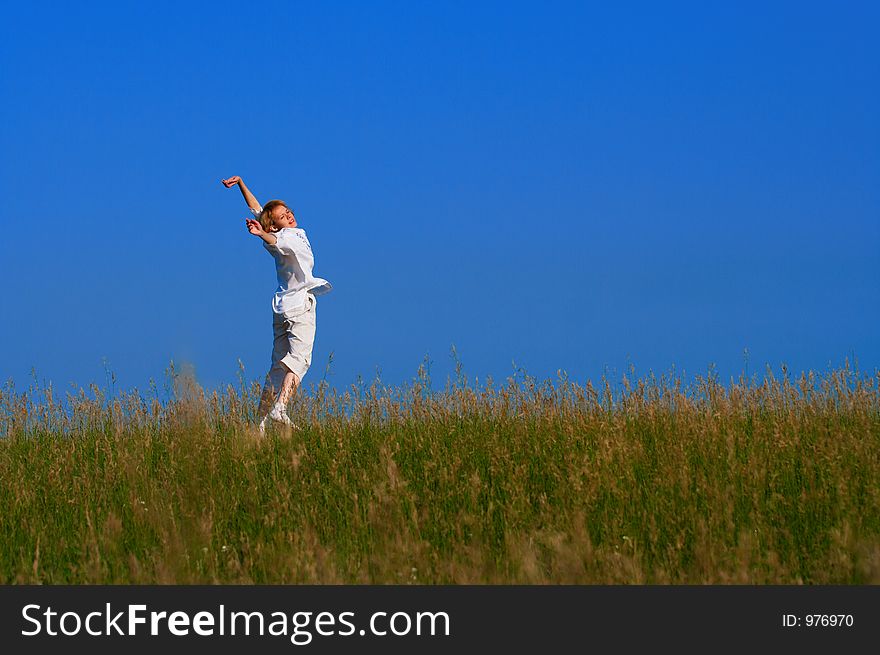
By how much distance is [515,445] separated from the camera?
256 inches

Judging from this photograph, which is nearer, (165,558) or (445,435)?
(165,558)

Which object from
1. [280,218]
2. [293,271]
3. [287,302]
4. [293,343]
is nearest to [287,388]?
[293,343]

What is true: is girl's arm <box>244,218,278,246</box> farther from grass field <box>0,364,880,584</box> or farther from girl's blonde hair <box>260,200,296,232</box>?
grass field <box>0,364,880,584</box>

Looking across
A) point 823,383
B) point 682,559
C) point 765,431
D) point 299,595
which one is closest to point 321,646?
point 299,595

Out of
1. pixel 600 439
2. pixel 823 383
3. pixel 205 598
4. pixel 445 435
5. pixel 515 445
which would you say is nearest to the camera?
pixel 205 598

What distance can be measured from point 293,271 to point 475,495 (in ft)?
12.9

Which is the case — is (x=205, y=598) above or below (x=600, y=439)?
below

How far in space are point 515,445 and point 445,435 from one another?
2.47 feet

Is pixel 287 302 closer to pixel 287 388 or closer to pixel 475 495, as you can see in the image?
pixel 287 388

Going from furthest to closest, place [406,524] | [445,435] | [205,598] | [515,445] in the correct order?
1. [445,435]
2. [515,445]
3. [406,524]
4. [205,598]

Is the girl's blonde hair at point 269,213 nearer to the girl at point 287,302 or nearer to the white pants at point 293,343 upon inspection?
the girl at point 287,302

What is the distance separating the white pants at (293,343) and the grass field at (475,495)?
26.1 inches

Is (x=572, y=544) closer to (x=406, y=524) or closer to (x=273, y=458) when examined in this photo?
(x=406, y=524)

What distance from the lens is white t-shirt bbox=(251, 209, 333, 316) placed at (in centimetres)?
845
